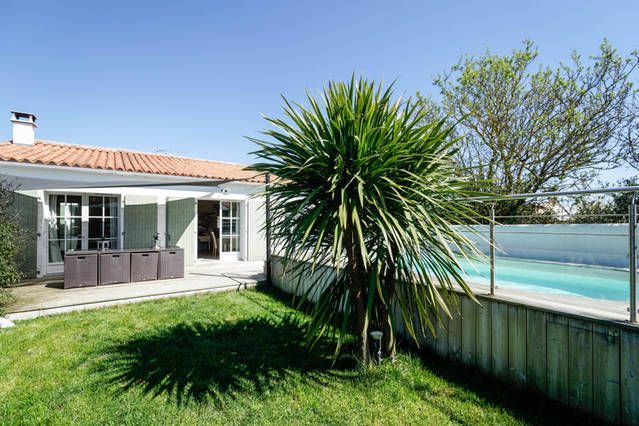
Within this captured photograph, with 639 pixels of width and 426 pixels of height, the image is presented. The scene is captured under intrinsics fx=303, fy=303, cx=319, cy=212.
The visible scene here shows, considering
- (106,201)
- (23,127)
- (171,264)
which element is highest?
(23,127)

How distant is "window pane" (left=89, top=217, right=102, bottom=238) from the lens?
32.8 ft

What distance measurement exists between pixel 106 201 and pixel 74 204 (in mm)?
854

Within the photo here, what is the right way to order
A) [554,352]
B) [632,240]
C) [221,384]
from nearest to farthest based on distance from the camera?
[632,240], [554,352], [221,384]

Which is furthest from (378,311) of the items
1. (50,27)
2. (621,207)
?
(50,27)

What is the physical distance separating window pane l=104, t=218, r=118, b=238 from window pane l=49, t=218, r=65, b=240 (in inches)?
43.8

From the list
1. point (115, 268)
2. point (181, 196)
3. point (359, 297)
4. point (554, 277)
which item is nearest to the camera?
point (359, 297)

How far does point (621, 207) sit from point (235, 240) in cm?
1178

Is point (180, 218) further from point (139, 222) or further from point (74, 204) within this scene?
point (74, 204)

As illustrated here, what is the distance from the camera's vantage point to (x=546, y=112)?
1302cm

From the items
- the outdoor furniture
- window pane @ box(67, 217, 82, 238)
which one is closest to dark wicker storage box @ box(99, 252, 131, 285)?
the outdoor furniture

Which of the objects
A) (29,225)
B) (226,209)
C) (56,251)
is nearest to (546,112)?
(226,209)

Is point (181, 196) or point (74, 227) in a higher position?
point (181, 196)

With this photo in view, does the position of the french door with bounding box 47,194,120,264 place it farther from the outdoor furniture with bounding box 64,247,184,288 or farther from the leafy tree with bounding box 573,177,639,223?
the leafy tree with bounding box 573,177,639,223

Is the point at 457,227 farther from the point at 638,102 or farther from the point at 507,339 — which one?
the point at 638,102
